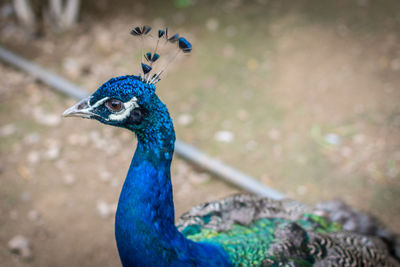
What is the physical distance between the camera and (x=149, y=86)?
51.9 inches

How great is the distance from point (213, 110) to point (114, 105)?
7.93 feet

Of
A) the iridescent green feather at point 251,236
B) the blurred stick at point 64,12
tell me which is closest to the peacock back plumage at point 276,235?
the iridescent green feather at point 251,236

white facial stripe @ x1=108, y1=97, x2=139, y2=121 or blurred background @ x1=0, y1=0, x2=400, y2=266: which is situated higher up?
blurred background @ x1=0, y1=0, x2=400, y2=266

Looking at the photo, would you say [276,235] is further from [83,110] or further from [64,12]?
[64,12]

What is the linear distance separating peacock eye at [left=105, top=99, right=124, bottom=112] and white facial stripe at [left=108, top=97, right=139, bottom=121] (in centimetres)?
1

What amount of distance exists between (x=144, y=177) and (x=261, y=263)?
652mm

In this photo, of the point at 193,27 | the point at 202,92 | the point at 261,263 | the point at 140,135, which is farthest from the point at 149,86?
the point at 193,27

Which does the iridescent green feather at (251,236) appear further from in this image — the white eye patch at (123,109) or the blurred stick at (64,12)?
the blurred stick at (64,12)

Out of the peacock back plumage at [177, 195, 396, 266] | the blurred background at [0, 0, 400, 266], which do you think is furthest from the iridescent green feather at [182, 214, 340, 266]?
the blurred background at [0, 0, 400, 266]

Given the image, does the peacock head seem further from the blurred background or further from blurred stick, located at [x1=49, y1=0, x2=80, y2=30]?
blurred stick, located at [x1=49, y1=0, x2=80, y2=30]

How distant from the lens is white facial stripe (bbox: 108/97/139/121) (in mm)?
1312

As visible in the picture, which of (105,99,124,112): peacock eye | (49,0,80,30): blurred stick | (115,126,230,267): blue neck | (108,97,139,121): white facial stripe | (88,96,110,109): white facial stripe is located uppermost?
(49,0,80,30): blurred stick

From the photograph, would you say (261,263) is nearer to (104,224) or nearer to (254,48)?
(104,224)

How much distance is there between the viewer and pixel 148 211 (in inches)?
52.0
